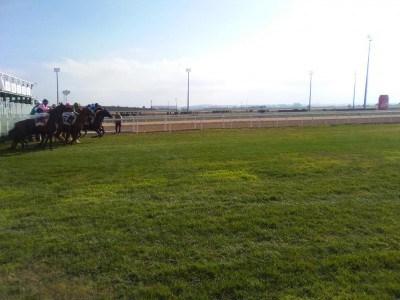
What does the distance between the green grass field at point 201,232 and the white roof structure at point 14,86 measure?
84.8 ft

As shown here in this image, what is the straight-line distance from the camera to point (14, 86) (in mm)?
38812

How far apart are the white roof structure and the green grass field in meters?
25.8

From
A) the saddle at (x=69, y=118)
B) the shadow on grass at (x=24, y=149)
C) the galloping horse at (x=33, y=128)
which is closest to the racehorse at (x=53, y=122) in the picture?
the galloping horse at (x=33, y=128)

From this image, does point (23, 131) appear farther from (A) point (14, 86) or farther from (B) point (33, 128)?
(A) point (14, 86)

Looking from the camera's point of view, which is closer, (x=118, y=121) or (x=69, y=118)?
(x=69, y=118)

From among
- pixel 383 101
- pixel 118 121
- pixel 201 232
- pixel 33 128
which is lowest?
pixel 201 232

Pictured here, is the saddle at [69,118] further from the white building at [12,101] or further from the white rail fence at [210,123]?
the white rail fence at [210,123]

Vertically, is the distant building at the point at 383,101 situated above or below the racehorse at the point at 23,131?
above

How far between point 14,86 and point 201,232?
37444mm

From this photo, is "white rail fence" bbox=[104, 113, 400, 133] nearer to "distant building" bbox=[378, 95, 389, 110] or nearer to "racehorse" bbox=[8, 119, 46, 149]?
"racehorse" bbox=[8, 119, 46, 149]

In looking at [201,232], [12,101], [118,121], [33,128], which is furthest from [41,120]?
[12,101]

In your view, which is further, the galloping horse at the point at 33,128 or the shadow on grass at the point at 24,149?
the galloping horse at the point at 33,128

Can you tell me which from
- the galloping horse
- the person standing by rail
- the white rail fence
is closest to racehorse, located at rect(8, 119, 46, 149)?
the galloping horse

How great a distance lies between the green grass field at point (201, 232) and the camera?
14.4 feet
